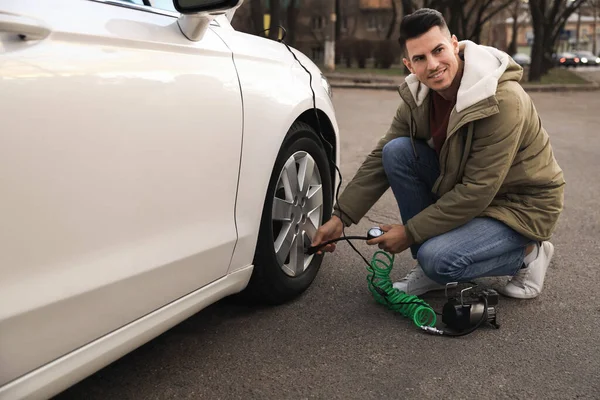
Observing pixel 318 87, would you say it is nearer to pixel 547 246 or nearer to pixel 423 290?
pixel 423 290

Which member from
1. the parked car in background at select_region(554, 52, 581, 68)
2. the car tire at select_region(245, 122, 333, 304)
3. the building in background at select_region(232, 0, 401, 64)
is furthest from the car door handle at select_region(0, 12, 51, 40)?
the parked car in background at select_region(554, 52, 581, 68)

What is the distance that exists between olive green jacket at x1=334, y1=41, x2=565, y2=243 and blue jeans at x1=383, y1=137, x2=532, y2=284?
0.16 ft

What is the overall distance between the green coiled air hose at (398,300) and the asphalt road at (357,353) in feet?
0.15

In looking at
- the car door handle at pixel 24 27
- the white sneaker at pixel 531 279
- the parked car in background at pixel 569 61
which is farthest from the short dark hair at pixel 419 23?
the parked car in background at pixel 569 61

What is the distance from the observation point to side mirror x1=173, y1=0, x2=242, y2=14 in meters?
1.91

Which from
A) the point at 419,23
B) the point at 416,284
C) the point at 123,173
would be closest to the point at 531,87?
the point at 416,284

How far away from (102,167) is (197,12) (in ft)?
1.99

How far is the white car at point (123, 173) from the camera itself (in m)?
1.47

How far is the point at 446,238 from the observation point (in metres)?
2.64

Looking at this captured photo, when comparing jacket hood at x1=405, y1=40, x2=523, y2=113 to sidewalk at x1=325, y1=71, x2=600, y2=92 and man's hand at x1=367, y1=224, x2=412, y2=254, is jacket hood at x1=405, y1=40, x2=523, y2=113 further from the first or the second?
sidewalk at x1=325, y1=71, x2=600, y2=92

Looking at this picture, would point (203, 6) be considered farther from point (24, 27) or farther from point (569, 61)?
point (569, 61)

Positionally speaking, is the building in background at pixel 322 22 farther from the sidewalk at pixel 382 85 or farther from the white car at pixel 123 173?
the white car at pixel 123 173

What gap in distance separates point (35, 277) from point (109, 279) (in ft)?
0.80

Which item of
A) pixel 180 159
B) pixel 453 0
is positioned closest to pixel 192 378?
pixel 180 159
